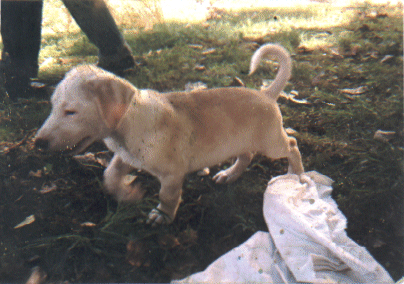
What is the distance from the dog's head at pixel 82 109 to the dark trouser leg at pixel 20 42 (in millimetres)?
336

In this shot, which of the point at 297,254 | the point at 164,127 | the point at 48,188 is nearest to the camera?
the point at 297,254

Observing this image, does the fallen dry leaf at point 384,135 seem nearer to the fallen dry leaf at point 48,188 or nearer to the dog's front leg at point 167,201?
the dog's front leg at point 167,201

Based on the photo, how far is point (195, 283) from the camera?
1.46 metres

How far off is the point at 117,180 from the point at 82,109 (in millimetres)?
603

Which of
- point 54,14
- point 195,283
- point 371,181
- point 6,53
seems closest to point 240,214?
point 195,283

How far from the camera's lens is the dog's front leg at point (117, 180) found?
6.02ft

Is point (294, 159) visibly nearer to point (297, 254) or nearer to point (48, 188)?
point (297, 254)

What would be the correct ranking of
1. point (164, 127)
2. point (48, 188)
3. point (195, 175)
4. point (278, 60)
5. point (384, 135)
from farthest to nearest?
point (384, 135), point (195, 175), point (278, 60), point (48, 188), point (164, 127)

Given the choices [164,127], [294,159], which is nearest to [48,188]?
[164,127]

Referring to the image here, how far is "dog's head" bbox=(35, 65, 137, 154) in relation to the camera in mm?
1358

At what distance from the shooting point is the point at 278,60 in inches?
76.7

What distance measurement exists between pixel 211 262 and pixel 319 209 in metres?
0.70

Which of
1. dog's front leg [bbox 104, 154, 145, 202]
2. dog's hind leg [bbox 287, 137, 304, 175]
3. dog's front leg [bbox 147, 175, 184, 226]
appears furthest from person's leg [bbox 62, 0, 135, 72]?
dog's hind leg [bbox 287, 137, 304, 175]

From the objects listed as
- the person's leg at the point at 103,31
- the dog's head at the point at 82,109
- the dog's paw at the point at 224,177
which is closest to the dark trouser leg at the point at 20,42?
the person's leg at the point at 103,31
